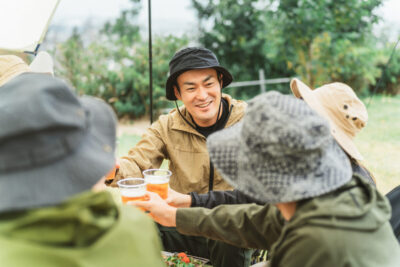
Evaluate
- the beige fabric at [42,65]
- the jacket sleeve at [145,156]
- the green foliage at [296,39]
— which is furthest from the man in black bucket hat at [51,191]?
the green foliage at [296,39]

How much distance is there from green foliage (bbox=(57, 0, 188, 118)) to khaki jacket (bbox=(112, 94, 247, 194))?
664 centimetres

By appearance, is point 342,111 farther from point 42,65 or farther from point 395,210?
point 42,65

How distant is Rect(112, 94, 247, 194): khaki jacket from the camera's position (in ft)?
8.57

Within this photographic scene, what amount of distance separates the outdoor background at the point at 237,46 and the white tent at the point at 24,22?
406 cm

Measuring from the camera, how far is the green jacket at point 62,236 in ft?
2.79

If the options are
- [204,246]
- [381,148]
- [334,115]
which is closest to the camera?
[334,115]

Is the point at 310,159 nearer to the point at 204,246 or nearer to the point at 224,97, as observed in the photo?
the point at 204,246

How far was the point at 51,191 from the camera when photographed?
875 millimetres

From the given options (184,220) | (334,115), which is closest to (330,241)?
(184,220)

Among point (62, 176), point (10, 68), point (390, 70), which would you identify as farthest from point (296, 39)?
point (62, 176)

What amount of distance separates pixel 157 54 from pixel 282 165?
28.9 feet

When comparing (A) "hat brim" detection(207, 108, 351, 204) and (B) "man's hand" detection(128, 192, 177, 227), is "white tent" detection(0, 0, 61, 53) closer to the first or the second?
(B) "man's hand" detection(128, 192, 177, 227)

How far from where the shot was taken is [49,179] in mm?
880

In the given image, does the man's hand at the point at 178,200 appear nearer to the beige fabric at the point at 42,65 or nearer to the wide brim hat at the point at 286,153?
the wide brim hat at the point at 286,153
